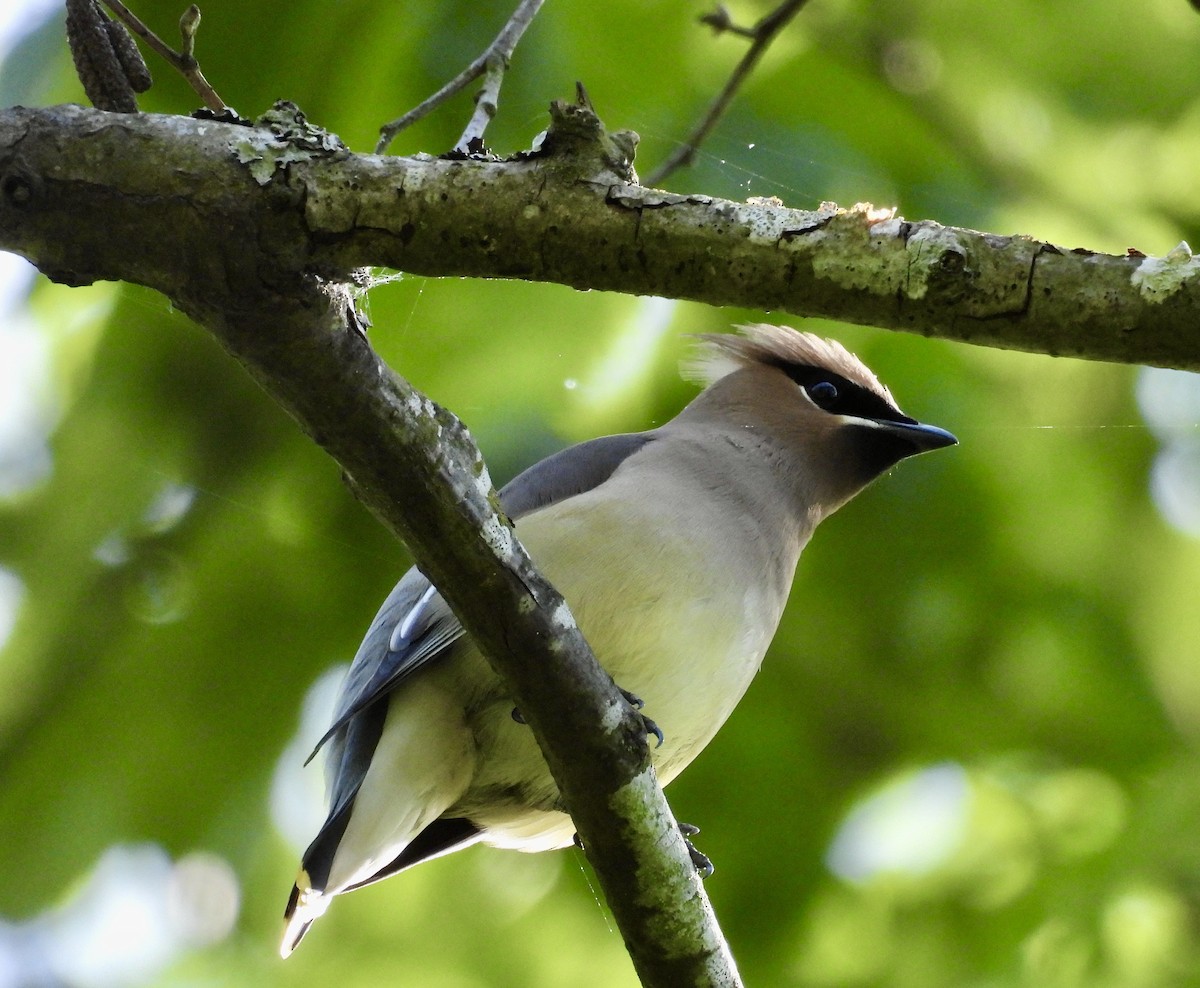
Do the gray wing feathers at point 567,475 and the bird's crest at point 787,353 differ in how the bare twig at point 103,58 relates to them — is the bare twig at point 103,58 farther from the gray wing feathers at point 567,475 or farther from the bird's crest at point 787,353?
the bird's crest at point 787,353

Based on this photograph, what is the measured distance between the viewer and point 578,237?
2082mm

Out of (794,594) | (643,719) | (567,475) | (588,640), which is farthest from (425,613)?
(794,594)

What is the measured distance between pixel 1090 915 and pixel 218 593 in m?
3.64

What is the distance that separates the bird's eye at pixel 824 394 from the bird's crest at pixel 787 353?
0.06m

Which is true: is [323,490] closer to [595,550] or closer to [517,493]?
[517,493]

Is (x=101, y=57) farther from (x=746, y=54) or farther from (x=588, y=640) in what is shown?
(x=746, y=54)

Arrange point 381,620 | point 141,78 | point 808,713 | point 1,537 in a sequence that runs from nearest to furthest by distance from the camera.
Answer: point 141,78 → point 381,620 → point 1,537 → point 808,713

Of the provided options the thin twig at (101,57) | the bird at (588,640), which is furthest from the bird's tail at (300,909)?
the thin twig at (101,57)

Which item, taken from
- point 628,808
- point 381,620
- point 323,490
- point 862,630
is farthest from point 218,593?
point 628,808

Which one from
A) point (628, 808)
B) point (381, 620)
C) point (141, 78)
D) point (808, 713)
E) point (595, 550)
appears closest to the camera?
point (141, 78)

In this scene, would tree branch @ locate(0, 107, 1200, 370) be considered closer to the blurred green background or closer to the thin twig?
the thin twig

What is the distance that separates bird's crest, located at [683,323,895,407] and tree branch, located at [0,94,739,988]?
2.13m

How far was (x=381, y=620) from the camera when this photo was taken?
366 centimetres

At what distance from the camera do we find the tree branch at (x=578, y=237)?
6.38ft
